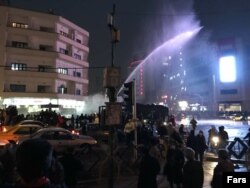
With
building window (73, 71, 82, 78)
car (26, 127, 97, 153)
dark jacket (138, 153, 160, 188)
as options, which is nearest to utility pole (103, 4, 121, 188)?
dark jacket (138, 153, 160, 188)

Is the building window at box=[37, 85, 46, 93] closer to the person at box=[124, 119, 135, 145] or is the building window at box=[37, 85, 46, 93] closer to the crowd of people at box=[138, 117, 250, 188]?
the person at box=[124, 119, 135, 145]

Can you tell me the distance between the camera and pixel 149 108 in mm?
32812

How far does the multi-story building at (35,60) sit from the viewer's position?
49.4 m

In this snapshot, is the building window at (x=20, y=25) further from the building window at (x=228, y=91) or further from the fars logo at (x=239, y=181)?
the building window at (x=228, y=91)

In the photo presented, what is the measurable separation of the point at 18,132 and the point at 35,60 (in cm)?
3219

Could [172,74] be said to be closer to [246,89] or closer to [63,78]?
[246,89]

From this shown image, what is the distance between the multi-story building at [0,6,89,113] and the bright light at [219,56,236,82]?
6360cm

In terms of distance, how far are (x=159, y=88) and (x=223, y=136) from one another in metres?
152

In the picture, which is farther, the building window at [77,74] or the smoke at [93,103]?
the smoke at [93,103]

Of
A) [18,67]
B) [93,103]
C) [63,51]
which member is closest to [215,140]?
[18,67]

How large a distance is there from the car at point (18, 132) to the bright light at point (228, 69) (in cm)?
9416

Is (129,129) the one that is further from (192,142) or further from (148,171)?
(148,171)

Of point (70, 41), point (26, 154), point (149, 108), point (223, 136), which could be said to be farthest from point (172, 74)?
point (26, 154)

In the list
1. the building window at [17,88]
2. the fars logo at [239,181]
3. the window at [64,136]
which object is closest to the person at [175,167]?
the fars logo at [239,181]
